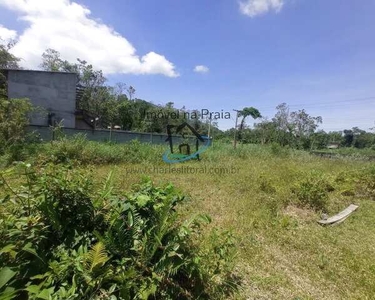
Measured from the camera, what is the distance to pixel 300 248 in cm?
293

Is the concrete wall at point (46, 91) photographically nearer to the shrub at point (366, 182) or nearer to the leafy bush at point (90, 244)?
the leafy bush at point (90, 244)

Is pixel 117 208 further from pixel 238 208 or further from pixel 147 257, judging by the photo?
pixel 238 208

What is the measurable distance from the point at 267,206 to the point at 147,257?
123 inches

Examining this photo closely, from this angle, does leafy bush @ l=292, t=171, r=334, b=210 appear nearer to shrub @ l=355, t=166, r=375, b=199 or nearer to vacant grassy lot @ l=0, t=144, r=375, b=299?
vacant grassy lot @ l=0, t=144, r=375, b=299

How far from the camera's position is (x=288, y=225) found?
354cm

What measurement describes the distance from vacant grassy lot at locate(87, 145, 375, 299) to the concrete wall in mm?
9830

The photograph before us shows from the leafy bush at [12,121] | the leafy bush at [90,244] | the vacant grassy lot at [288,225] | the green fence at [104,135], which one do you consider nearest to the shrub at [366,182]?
the vacant grassy lot at [288,225]

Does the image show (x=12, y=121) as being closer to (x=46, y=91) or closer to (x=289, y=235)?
(x=46, y=91)

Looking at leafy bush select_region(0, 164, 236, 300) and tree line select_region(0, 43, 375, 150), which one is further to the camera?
tree line select_region(0, 43, 375, 150)

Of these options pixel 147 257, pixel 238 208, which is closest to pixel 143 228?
pixel 147 257

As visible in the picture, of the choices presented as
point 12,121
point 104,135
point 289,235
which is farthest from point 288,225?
point 104,135

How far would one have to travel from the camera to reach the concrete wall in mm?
11914

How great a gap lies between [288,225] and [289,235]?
0.34 meters

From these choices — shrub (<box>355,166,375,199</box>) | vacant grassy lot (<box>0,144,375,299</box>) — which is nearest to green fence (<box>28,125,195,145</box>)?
vacant grassy lot (<box>0,144,375,299</box>)
